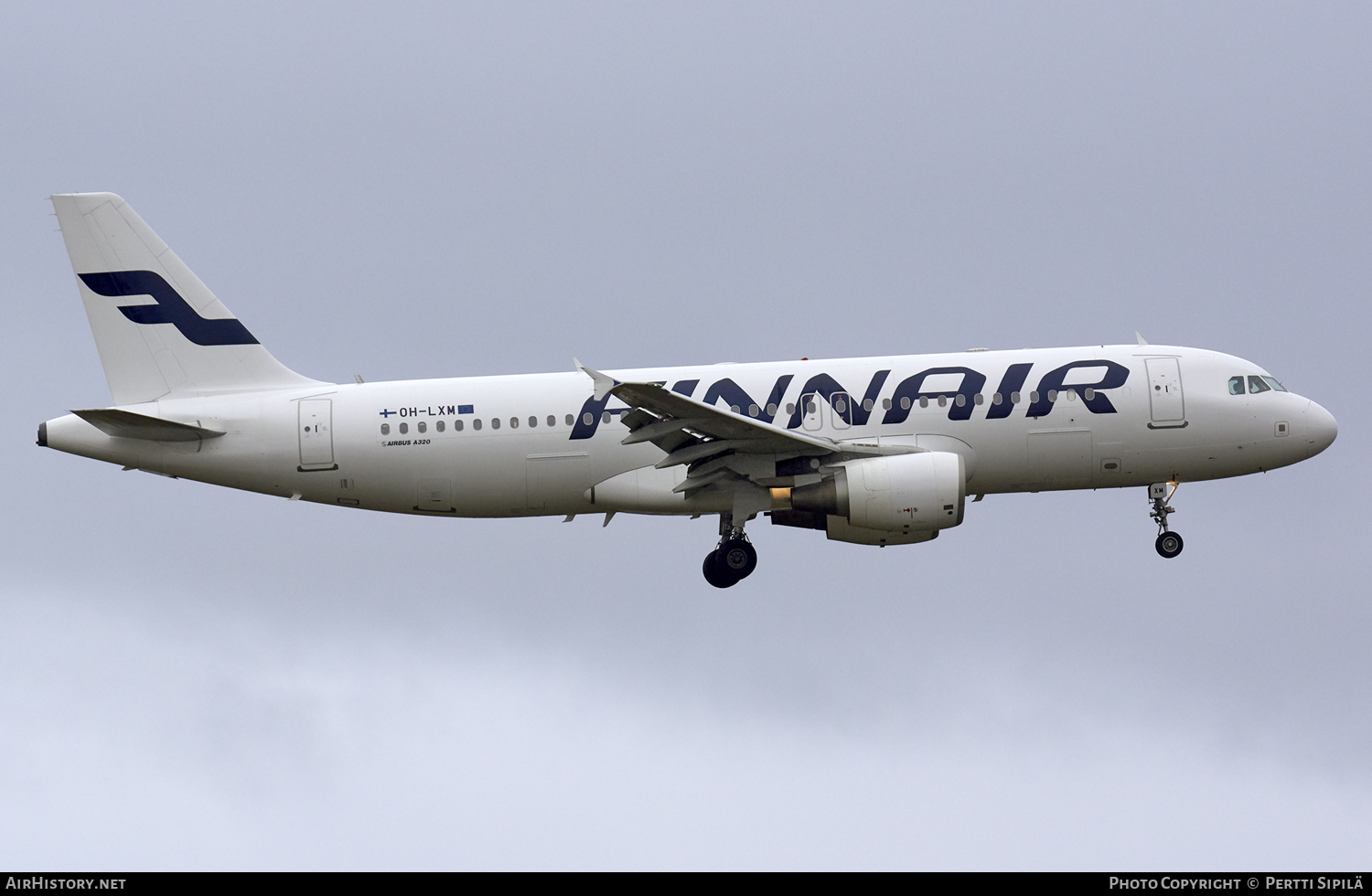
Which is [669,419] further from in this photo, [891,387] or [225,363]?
[225,363]

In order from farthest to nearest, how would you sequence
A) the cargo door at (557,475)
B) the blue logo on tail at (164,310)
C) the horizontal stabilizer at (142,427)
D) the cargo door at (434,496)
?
the blue logo on tail at (164,310), the cargo door at (434,496), the cargo door at (557,475), the horizontal stabilizer at (142,427)

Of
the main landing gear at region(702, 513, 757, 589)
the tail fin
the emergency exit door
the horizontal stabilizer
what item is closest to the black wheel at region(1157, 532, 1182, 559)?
the main landing gear at region(702, 513, 757, 589)

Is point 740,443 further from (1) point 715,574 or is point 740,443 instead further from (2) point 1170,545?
(2) point 1170,545

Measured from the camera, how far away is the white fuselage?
2908cm

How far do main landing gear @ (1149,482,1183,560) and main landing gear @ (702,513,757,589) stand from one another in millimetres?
9318

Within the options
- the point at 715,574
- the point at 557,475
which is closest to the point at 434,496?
the point at 557,475

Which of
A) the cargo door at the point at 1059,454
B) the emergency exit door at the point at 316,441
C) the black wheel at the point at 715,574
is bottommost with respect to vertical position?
the black wheel at the point at 715,574

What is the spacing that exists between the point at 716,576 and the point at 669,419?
4917 millimetres

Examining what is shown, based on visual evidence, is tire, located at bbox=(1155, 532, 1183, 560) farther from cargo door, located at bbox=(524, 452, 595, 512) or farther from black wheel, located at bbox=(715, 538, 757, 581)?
cargo door, located at bbox=(524, 452, 595, 512)

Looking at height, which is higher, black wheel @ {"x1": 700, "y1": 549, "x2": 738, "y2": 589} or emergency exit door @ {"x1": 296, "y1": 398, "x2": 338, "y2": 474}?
emergency exit door @ {"x1": 296, "y1": 398, "x2": 338, "y2": 474}

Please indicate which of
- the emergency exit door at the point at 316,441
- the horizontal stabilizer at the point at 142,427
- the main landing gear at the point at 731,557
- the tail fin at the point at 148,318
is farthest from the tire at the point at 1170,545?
the horizontal stabilizer at the point at 142,427

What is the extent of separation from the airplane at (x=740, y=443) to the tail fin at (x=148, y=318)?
50 cm

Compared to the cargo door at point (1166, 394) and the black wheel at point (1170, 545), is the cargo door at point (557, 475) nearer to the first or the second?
the cargo door at point (1166, 394)

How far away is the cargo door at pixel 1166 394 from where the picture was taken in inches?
1158
